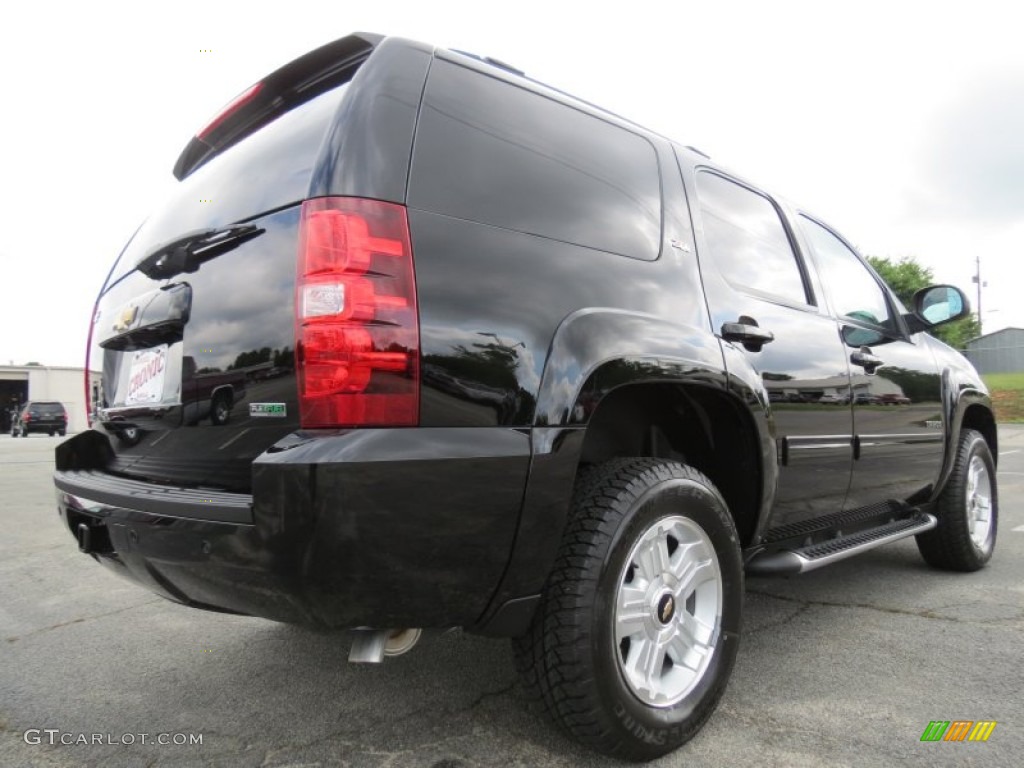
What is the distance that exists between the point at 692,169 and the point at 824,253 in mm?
1099

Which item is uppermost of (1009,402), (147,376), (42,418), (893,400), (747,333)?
(747,333)

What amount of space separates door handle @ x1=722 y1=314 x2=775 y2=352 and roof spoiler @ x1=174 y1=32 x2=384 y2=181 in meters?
1.39

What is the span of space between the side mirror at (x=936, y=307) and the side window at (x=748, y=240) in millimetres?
1223

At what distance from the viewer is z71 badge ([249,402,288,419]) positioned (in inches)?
64.7

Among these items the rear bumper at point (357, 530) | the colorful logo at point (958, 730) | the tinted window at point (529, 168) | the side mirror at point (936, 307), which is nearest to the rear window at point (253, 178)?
the tinted window at point (529, 168)

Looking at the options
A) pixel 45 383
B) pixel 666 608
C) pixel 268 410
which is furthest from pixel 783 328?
pixel 45 383

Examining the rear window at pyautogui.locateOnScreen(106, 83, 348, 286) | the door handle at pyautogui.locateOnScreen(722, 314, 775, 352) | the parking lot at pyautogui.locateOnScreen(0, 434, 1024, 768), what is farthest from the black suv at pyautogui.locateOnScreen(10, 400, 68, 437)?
the door handle at pyautogui.locateOnScreen(722, 314, 775, 352)

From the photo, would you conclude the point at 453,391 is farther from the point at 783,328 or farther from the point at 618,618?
the point at 783,328

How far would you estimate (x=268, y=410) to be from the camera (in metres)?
1.68

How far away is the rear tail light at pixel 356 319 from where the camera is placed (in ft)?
5.08

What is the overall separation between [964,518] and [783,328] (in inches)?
83.1

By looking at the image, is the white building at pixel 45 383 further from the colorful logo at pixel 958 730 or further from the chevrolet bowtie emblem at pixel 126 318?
the colorful logo at pixel 958 730

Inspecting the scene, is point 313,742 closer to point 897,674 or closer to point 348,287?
point 348,287

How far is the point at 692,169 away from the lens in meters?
2.65
